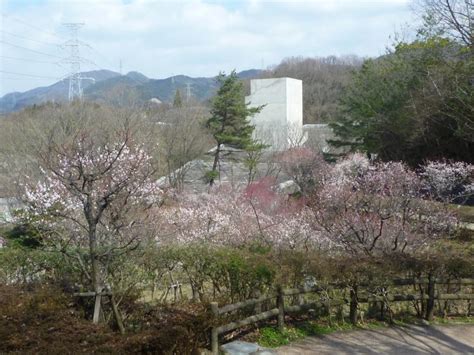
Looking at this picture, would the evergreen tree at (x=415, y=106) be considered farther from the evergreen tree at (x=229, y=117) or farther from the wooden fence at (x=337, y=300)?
the wooden fence at (x=337, y=300)

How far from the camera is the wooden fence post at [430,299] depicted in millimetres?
8320

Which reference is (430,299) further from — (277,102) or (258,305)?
(277,102)

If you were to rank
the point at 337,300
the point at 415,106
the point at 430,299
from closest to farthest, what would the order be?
the point at 337,300 < the point at 430,299 < the point at 415,106

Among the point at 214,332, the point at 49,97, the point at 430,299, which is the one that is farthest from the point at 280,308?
the point at 49,97

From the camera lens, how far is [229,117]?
2730 cm

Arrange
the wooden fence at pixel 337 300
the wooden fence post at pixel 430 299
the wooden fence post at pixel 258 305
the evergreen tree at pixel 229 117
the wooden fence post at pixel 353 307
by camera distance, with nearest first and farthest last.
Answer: the wooden fence at pixel 337 300 → the wooden fence post at pixel 258 305 → the wooden fence post at pixel 353 307 → the wooden fence post at pixel 430 299 → the evergreen tree at pixel 229 117

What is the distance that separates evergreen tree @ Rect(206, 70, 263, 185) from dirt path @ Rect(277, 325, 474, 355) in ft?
62.2

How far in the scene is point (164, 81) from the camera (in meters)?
86.1

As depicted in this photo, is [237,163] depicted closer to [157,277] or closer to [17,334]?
[157,277]

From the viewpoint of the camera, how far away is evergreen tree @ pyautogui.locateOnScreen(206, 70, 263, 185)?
26766mm

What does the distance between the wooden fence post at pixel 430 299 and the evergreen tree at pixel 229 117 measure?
1865 centimetres

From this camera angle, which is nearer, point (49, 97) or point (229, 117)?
point (229, 117)

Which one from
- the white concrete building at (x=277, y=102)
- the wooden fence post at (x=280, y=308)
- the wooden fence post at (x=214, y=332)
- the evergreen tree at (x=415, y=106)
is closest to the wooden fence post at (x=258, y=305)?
the wooden fence post at (x=280, y=308)

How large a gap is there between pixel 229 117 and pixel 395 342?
2074cm
